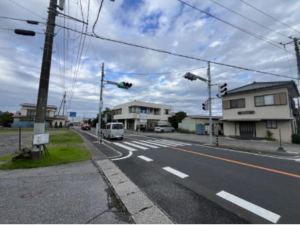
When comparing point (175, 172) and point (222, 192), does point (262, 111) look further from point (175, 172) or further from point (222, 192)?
point (222, 192)

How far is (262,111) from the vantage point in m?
16.1

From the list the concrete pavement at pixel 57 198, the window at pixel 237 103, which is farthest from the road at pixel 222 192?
the window at pixel 237 103

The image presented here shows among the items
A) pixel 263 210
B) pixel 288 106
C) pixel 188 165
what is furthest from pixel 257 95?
pixel 263 210

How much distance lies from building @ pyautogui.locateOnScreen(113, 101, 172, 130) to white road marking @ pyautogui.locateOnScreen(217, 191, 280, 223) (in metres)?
33.2

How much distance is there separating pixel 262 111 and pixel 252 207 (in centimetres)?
1700

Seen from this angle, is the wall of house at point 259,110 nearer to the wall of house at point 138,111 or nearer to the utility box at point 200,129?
the utility box at point 200,129

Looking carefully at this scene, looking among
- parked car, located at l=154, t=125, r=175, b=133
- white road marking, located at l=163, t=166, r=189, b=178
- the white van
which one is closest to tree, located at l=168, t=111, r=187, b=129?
parked car, located at l=154, t=125, r=175, b=133

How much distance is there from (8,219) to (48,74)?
5617mm

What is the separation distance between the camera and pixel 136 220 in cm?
248

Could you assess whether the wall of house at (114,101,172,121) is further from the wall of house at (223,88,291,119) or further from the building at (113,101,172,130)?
the wall of house at (223,88,291,119)

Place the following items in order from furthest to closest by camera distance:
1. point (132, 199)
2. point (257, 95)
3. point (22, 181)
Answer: point (257, 95), point (22, 181), point (132, 199)

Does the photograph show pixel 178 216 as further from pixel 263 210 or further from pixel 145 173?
pixel 145 173

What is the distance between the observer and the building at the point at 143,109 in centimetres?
3775

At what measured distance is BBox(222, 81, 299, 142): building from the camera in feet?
47.9
